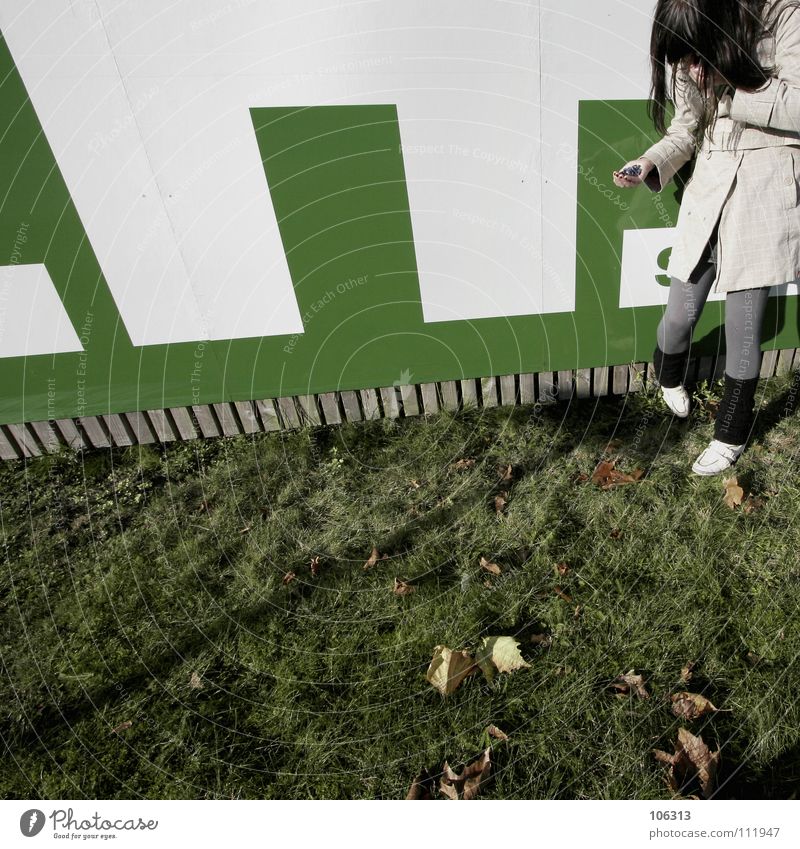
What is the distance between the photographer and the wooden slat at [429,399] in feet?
11.6

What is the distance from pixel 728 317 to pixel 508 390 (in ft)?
4.15

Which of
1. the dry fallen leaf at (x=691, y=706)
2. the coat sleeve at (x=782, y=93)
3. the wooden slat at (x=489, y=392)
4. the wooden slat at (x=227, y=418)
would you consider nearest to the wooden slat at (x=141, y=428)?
the wooden slat at (x=227, y=418)

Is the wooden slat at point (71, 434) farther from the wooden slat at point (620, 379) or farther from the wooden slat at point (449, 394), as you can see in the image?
the wooden slat at point (620, 379)

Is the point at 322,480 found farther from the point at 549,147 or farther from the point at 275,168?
the point at 549,147

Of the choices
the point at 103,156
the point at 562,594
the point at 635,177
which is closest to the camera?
the point at 562,594

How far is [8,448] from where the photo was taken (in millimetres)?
3584

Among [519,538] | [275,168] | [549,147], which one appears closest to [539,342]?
[549,147]

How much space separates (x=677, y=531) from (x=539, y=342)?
1.32 meters

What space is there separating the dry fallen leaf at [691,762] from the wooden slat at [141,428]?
314 centimetres

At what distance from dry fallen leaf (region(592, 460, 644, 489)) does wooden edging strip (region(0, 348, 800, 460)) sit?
0.69 meters

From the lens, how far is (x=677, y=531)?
2.60m

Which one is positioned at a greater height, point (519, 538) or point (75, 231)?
point (75, 231)

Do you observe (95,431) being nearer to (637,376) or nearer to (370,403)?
(370,403)

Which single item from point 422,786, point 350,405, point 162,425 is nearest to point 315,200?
point 350,405
